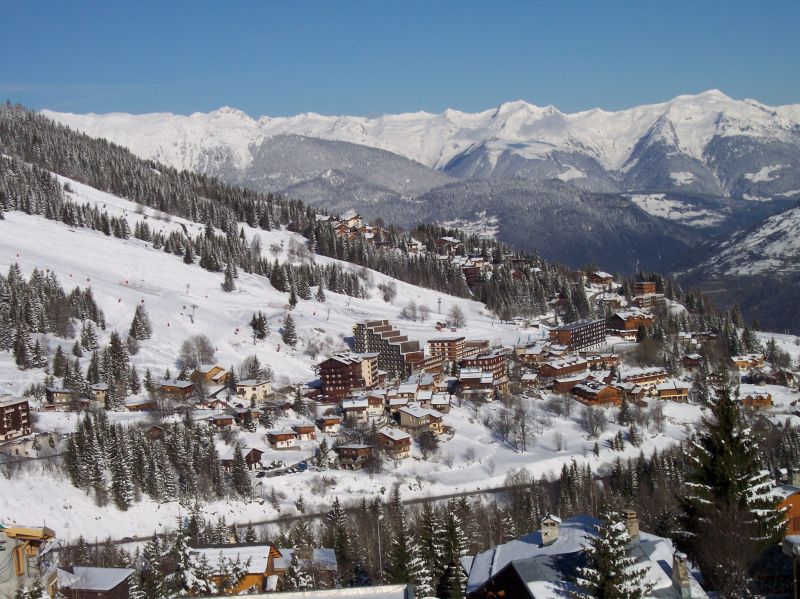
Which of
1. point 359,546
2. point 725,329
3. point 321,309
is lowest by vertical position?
point 359,546

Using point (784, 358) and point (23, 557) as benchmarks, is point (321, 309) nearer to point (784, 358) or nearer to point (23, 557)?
point (784, 358)

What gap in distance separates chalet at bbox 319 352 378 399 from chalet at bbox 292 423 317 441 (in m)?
10.1

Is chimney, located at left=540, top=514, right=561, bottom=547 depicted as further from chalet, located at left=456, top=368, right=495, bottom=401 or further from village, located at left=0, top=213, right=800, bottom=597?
A: chalet, located at left=456, top=368, right=495, bottom=401

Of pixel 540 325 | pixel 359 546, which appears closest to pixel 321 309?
pixel 540 325

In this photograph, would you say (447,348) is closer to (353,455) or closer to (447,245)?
(353,455)

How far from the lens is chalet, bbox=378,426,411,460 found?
70.6 meters

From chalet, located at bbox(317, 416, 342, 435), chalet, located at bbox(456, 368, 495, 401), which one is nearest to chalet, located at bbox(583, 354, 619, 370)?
chalet, located at bbox(456, 368, 495, 401)

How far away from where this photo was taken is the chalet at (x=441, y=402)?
81.8 metres

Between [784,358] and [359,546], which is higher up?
[784,358]

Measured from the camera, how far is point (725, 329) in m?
116

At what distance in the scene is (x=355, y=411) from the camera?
77938 millimetres

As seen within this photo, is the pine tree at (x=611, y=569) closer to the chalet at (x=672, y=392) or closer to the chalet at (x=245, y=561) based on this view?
the chalet at (x=245, y=561)

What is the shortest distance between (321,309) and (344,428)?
40000 millimetres

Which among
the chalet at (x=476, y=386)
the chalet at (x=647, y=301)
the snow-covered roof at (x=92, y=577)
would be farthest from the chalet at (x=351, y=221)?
the snow-covered roof at (x=92, y=577)
